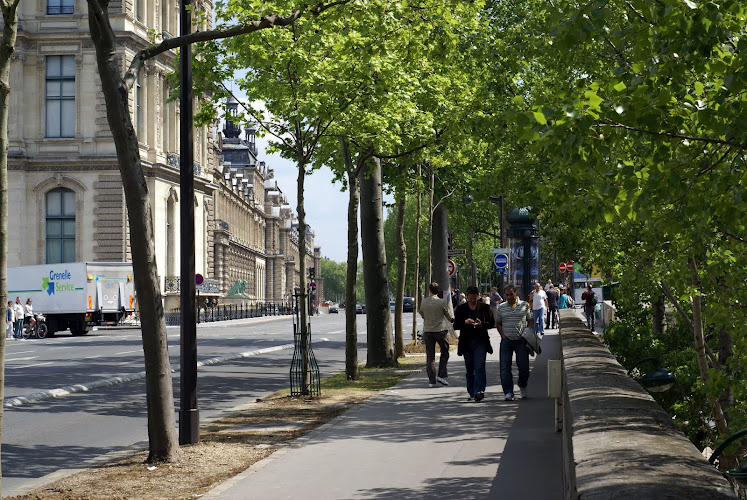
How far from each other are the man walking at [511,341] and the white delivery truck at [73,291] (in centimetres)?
3577

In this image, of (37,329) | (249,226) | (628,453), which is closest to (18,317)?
(37,329)

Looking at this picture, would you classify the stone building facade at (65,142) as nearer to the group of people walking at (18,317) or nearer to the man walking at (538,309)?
the group of people walking at (18,317)

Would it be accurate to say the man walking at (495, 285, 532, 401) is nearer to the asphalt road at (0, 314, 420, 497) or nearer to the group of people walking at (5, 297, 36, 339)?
the asphalt road at (0, 314, 420, 497)

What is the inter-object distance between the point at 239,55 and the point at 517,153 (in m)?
5.21

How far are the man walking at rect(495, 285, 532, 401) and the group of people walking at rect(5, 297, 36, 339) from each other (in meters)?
34.3

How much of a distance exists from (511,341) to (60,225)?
52.6 metres

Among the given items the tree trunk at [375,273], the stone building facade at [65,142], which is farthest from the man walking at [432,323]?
the stone building facade at [65,142]

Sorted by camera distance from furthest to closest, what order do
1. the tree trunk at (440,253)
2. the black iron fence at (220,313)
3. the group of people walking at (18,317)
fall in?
the black iron fence at (220,313), the group of people walking at (18,317), the tree trunk at (440,253)

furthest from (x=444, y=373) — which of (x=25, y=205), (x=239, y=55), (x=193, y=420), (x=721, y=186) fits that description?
(x=25, y=205)

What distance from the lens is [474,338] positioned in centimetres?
1655

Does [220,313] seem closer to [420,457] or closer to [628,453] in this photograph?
[420,457]

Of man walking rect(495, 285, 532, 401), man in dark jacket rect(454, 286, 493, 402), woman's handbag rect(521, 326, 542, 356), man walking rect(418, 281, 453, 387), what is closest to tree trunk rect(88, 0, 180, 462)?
man in dark jacket rect(454, 286, 493, 402)

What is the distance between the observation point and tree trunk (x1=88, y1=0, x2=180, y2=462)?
1032 centimetres

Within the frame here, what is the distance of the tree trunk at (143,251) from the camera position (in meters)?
10.3
